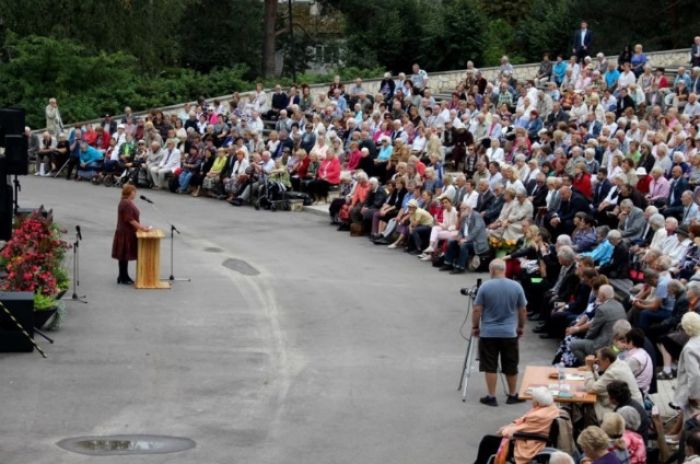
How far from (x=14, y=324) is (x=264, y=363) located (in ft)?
10.6

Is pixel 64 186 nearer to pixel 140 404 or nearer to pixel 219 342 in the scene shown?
pixel 219 342

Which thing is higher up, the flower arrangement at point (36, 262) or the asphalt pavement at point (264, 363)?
the flower arrangement at point (36, 262)

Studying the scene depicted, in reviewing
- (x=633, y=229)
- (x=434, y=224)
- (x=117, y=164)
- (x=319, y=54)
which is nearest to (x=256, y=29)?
(x=319, y=54)

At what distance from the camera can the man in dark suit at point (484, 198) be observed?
26047 millimetres

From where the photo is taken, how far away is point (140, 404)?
1620 cm

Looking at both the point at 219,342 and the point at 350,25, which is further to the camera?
the point at 350,25

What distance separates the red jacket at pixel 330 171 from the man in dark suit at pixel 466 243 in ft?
22.9

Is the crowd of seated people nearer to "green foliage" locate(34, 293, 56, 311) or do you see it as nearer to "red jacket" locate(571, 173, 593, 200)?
"red jacket" locate(571, 173, 593, 200)

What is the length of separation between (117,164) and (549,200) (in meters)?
13.8

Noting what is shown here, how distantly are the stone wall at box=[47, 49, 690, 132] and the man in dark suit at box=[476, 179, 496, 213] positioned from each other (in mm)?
15487

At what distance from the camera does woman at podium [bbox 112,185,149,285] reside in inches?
886

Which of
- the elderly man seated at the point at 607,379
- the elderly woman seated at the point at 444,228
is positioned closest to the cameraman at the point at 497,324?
the elderly man seated at the point at 607,379

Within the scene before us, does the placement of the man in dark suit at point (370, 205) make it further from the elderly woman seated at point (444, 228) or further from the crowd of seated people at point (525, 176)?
the elderly woman seated at point (444, 228)

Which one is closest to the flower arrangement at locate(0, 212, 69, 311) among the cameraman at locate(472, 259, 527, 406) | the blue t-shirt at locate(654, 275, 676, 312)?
the cameraman at locate(472, 259, 527, 406)
